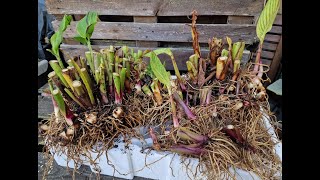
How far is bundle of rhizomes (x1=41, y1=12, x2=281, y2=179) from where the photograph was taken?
76 cm

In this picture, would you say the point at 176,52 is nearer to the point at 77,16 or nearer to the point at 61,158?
the point at 77,16

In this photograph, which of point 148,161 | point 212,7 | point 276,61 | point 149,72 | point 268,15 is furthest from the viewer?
point 276,61

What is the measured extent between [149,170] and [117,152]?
132mm

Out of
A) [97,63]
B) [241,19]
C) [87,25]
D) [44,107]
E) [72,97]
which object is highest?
[241,19]

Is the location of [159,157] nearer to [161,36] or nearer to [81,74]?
[81,74]

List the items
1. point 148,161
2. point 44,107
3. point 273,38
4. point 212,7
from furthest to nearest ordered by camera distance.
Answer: point 273,38
point 44,107
point 212,7
point 148,161

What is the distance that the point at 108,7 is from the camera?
1.21m

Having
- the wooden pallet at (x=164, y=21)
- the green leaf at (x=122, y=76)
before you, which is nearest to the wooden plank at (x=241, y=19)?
the wooden pallet at (x=164, y=21)

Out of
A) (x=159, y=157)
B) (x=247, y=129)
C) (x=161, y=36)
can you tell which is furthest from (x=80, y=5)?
→ (x=247, y=129)

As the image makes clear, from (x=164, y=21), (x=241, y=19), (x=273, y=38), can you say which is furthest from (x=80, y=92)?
(x=273, y=38)

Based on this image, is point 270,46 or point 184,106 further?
point 270,46

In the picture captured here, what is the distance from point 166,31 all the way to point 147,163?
64 centimetres

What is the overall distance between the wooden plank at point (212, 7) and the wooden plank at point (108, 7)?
0.18 ft

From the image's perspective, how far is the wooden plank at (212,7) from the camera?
3.55 feet
